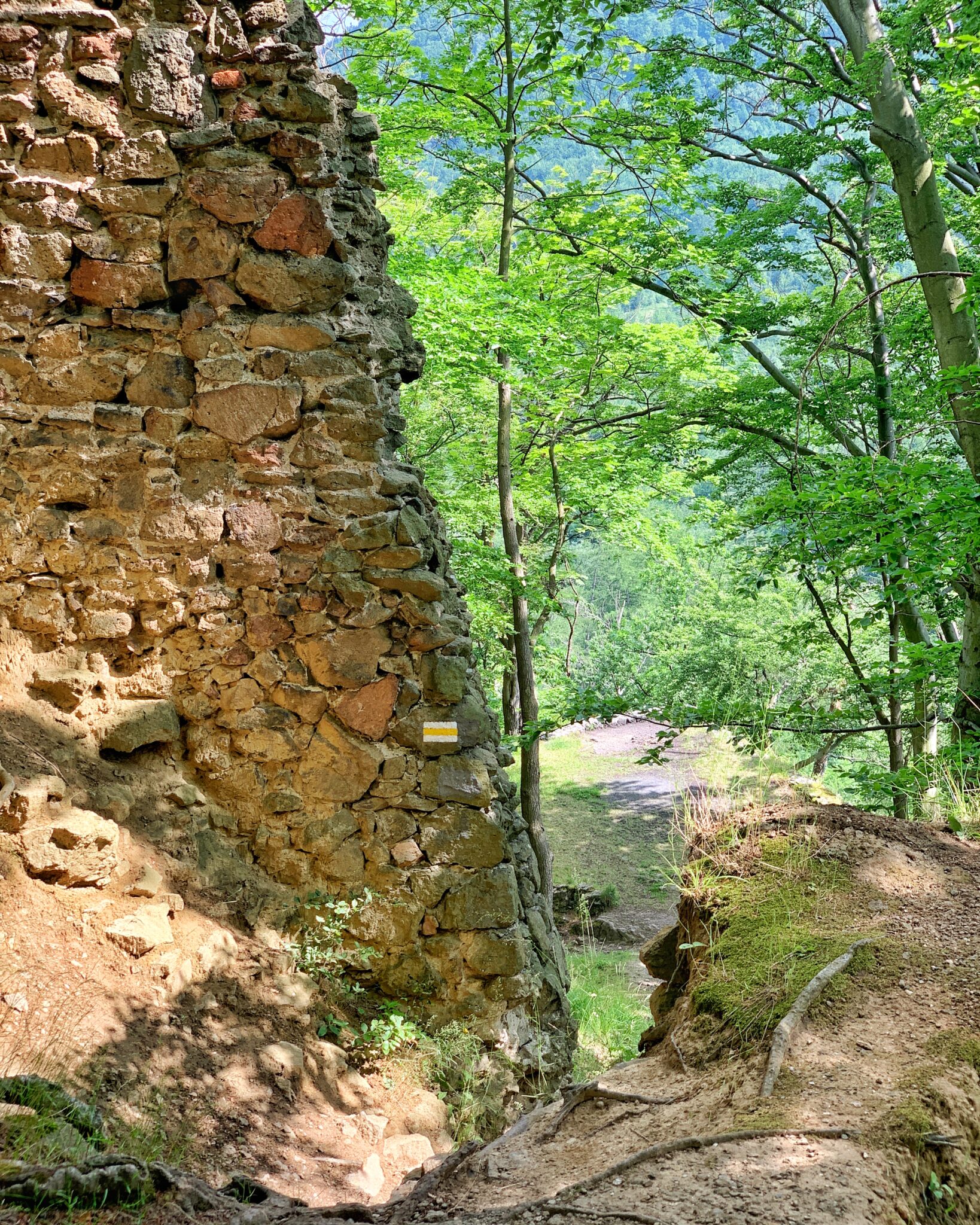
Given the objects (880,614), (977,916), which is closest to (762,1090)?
(977,916)

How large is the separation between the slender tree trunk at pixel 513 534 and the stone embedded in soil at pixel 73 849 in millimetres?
5316

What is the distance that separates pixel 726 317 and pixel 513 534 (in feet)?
11.7

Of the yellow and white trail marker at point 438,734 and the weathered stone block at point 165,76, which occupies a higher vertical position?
the weathered stone block at point 165,76

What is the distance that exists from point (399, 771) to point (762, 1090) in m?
2.38

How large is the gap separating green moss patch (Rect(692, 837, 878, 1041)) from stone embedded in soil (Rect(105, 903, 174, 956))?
2.21 metres

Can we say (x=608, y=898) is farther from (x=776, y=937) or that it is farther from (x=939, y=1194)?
(x=939, y=1194)

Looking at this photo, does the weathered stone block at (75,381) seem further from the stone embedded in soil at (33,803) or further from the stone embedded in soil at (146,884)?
the stone embedded in soil at (146,884)

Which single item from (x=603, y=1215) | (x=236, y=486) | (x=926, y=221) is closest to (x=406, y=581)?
(x=236, y=486)

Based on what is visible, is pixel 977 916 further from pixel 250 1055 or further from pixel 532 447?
pixel 532 447

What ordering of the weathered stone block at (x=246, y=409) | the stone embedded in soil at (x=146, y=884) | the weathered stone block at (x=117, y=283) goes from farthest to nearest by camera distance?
the weathered stone block at (x=246, y=409) < the weathered stone block at (x=117, y=283) < the stone embedded in soil at (x=146, y=884)

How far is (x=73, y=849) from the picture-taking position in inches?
146

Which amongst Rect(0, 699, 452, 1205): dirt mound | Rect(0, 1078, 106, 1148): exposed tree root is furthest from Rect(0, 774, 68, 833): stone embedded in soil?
Rect(0, 1078, 106, 1148): exposed tree root

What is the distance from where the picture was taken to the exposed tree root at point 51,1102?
8.84 ft

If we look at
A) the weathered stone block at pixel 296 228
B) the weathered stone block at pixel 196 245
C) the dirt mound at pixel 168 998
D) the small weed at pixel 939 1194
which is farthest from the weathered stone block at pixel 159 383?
the small weed at pixel 939 1194
